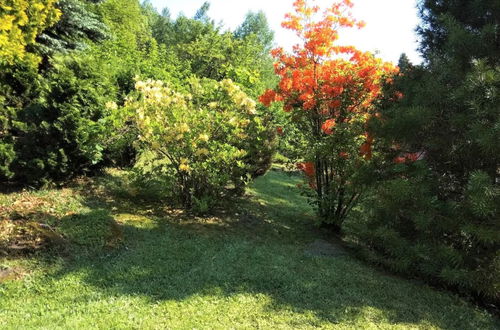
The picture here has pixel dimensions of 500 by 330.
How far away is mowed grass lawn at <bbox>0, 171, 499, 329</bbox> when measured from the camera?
3.23m

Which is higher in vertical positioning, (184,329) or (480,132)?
(480,132)

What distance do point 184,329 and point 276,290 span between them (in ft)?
4.14

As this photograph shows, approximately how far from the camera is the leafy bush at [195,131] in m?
5.50

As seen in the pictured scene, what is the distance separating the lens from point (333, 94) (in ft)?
20.9

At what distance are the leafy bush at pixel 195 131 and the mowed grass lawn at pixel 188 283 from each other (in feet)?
2.06

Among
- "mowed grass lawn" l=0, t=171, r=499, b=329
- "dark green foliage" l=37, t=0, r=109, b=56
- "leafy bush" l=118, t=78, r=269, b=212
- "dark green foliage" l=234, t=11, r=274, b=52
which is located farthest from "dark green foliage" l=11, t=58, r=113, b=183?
"dark green foliage" l=234, t=11, r=274, b=52

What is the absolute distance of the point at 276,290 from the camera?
398 centimetres

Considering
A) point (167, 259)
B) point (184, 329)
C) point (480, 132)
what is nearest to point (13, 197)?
point (167, 259)

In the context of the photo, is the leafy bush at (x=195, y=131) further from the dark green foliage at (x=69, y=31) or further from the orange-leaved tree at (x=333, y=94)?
the dark green foliage at (x=69, y=31)

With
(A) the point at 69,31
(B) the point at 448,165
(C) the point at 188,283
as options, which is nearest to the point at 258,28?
(A) the point at 69,31

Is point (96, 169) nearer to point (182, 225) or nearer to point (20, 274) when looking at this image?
point (182, 225)

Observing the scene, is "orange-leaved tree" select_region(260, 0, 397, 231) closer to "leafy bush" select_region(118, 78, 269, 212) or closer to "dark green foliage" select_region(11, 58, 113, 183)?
"leafy bush" select_region(118, 78, 269, 212)

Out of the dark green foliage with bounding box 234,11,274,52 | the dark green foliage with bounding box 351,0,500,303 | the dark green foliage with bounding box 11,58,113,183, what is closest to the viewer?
the dark green foliage with bounding box 351,0,500,303

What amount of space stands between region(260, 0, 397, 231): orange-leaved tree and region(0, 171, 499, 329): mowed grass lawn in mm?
1405
